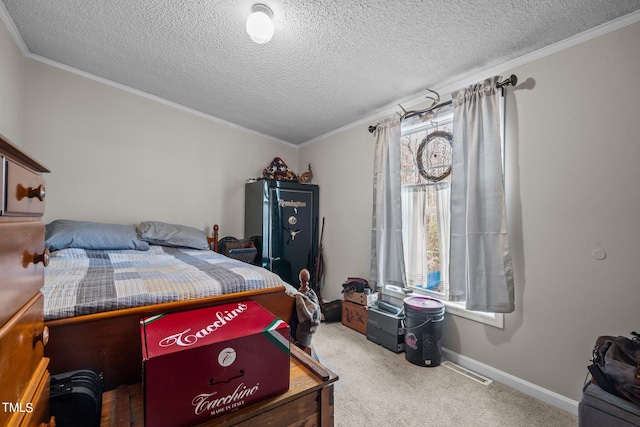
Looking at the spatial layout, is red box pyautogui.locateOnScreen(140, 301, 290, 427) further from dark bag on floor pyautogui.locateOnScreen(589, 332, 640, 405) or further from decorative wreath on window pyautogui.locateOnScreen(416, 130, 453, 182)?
decorative wreath on window pyautogui.locateOnScreen(416, 130, 453, 182)

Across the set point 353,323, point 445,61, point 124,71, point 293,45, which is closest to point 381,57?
point 445,61

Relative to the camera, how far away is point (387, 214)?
111 inches

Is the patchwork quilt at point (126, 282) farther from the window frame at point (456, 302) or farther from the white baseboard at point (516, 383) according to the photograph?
the white baseboard at point (516, 383)

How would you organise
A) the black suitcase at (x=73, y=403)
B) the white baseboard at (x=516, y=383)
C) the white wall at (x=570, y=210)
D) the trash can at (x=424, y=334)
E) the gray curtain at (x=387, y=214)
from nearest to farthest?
the black suitcase at (x=73, y=403) → the white wall at (x=570, y=210) → the white baseboard at (x=516, y=383) → the trash can at (x=424, y=334) → the gray curtain at (x=387, y=214)

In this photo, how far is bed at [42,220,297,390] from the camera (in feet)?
3.31

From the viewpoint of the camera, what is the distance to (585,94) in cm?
176

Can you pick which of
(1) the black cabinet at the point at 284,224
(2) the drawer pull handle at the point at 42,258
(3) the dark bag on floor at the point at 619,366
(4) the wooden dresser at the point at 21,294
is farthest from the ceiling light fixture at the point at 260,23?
(3) the dark bag on floor at the point at 619,366

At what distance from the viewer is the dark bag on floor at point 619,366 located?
49.3 inches

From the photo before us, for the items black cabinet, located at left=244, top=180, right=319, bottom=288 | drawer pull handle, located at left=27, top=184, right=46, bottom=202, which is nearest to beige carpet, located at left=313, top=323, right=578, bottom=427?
black cabinet, located at left=244, top=180, right=319, bottom=288

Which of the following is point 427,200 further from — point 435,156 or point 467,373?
point 467,373

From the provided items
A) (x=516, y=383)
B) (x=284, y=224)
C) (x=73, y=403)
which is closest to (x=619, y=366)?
(x=516, y=383)

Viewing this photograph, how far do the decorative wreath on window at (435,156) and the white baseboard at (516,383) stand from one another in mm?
1560

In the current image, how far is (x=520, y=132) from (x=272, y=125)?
2733 millimetres

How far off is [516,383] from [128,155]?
4.03 metres
